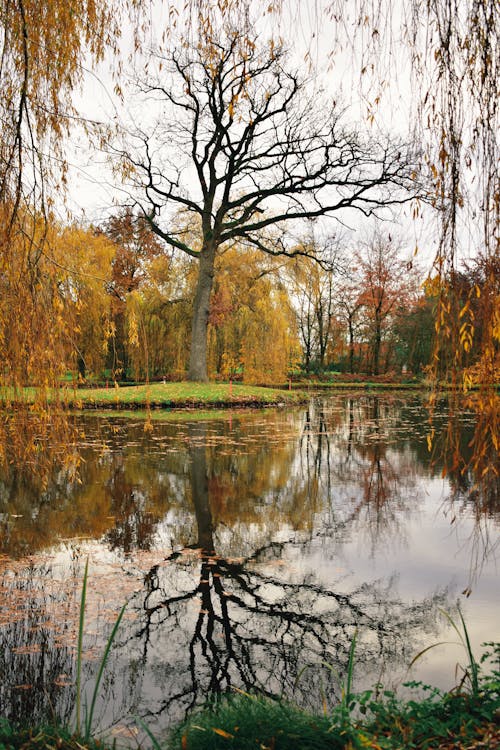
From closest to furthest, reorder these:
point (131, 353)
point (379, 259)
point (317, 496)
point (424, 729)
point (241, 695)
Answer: point (424, 729) < point (241, 695) < point (317, 496) < point (131, 353) < point (379, 259)

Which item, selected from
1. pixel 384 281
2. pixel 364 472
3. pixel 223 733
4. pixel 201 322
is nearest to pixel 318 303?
pixel 384 281

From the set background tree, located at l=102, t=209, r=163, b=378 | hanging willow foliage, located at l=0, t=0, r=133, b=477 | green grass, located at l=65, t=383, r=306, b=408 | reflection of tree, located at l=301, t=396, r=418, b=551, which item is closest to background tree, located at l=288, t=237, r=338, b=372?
background tree, located at l=102, t=209, r=163, b=378

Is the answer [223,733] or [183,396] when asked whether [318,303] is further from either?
[223,733]

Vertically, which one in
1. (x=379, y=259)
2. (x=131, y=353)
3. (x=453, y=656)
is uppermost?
(x=379, y=259)

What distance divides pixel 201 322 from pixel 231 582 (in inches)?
737

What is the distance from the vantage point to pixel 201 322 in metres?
22.8

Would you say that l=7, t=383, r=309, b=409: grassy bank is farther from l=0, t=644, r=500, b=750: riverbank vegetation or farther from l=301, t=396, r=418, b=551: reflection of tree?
l=0, t=644, r=500, b=750: riverbank vegetation

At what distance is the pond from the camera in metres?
3.10

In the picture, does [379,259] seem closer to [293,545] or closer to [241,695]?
[293,545]

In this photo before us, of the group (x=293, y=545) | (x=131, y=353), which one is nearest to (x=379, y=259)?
(x=131, y=353)

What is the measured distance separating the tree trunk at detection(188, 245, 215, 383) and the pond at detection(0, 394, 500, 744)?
13.4 metres

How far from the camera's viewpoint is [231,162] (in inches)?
896

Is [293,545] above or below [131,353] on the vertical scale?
below

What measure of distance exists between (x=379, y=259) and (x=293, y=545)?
35.8 m
